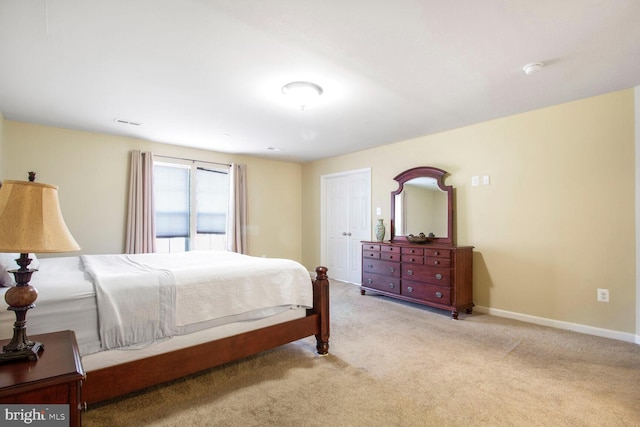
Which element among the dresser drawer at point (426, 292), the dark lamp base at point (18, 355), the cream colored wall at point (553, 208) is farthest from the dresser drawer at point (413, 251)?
the dark lamp base at point (18, 355)

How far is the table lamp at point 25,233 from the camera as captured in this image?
1128mm

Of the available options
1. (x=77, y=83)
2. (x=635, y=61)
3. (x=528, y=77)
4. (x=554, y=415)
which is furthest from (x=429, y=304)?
(x=77, y=83)

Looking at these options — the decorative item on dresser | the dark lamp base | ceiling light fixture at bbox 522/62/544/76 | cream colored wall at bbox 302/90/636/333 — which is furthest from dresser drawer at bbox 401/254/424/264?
the dark lamp base

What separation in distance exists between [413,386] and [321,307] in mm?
890

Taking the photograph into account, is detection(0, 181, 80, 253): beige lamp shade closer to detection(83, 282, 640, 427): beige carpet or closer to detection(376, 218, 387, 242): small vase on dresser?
detection(83, 282, 640, 427): beige carpet

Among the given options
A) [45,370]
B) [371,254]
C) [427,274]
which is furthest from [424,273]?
[45,370]

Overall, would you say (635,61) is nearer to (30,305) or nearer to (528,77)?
(528,77)

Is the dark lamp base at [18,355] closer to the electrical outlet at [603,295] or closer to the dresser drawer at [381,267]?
the dresser drawer at [381,267]

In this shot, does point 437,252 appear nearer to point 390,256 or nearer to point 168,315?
point 390,256

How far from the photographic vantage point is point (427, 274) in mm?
3797

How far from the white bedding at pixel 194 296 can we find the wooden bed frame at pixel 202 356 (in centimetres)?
11

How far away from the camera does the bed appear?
1675mm

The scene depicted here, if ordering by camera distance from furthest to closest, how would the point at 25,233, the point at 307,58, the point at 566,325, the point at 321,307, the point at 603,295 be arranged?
the point at 566,325 < the point at 603,295 < the point at 321,307 < the point at 307,58 < the point at 25,233

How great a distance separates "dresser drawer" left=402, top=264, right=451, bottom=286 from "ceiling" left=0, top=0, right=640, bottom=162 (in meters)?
1.79
